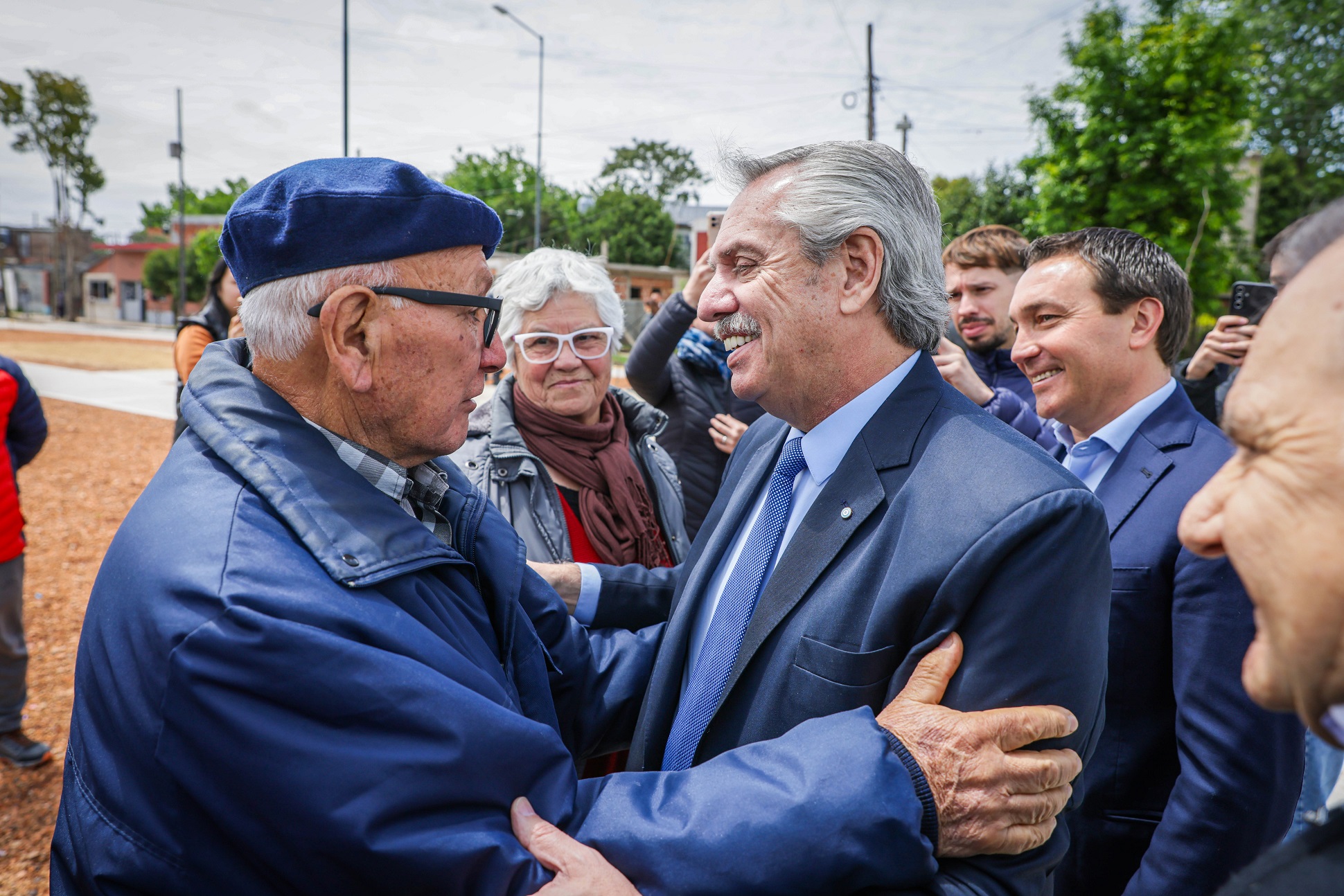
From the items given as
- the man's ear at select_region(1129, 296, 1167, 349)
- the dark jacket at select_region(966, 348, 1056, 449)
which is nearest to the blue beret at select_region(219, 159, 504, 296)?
the man's ear at select_region(1129, 296, 1167, 349)

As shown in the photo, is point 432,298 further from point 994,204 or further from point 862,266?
point 994,204

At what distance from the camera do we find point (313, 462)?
4.70ft

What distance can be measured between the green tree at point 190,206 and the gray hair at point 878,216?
252 feet

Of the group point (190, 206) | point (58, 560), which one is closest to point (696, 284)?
point (58, 560)

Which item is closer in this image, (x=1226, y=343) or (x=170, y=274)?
(x=1226, y=343)

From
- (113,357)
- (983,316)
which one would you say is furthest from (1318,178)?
(113,357)

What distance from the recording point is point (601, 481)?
3.09 meters

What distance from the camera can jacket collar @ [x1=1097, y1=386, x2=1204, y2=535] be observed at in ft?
7.03

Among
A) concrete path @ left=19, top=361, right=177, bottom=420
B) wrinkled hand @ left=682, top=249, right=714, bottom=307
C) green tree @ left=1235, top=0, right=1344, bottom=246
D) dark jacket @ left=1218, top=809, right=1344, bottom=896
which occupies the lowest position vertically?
concrete path @ left=19, top=361, right=177, bottom=420

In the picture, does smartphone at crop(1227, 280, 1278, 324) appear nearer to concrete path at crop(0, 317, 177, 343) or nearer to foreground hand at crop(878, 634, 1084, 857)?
foreground hand at crop(878, 634, 1084, 857)

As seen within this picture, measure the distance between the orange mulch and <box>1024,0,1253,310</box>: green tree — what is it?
20775 millimetres

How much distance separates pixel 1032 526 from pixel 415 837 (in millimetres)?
1126

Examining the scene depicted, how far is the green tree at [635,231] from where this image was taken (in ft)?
152

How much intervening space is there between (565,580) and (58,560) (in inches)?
281
